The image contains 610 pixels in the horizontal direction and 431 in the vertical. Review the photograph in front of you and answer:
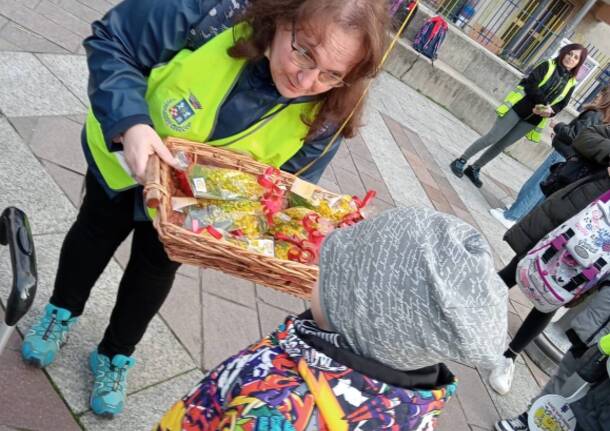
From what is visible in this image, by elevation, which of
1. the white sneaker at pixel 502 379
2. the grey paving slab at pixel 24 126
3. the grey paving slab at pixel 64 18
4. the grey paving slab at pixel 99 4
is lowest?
the grey paving slab at pixel 99 4

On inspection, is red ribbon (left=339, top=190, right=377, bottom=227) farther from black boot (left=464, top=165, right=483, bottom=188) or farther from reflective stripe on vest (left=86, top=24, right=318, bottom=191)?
black boot (left=464, top=165, right=483, bottom=188)

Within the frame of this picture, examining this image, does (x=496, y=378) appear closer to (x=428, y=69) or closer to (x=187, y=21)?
(x=187, y=21)

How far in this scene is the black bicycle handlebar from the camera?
39.7 inches

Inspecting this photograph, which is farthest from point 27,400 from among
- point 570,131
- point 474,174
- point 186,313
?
point 474,174

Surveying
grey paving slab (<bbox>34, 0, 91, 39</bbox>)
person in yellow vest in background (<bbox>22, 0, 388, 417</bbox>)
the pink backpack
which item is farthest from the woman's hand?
grey paving slab (<bbox>34, 0, 91, 39</bbox>)

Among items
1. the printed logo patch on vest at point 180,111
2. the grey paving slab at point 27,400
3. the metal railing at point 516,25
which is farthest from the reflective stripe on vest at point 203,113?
the metal railing at point 516,25

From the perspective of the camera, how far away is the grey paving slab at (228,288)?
292cm

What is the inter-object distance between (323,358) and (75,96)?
3.33 meters

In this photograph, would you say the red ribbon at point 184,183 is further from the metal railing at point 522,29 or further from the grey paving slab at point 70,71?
the metal railing at point 522,29

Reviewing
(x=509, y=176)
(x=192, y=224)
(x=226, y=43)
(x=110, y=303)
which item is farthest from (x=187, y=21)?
(x=509, y=176)

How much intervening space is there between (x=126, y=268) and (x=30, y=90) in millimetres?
2244

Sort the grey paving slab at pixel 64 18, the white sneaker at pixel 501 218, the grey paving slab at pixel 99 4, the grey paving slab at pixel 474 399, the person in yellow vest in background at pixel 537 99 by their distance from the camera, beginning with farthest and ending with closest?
the white sneaker at pixel 501 218 → the person in yellow vest in background at pixel 537 99 → the grey paving slab at pixel 99 4 → the grey paving slab at pixel 64 18 → the grey paving slab at pixel 474 399

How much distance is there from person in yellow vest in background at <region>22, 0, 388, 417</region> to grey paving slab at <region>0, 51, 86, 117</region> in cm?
193

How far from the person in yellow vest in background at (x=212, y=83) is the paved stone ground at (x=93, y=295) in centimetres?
66
